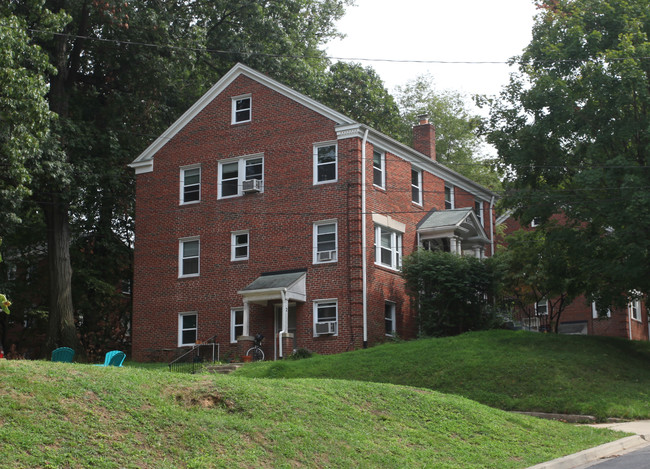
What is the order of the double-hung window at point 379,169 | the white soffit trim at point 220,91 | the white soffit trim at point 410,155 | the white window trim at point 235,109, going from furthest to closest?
the white window trim at point 235,109
the double-hung window at point 379,169
the white soffit trim at point 220,91
the white soffit trim at point 410,155

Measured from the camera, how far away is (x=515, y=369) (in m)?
21.9

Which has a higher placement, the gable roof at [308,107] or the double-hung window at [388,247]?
the gable roof at [308,107]

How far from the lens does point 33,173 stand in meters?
30.1

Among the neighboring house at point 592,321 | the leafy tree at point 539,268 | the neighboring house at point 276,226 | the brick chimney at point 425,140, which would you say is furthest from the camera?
the neighboring house at point 592,321

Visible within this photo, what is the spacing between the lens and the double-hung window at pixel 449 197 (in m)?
37.3

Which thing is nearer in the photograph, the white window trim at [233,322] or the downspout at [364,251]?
the downspout at [364,251]

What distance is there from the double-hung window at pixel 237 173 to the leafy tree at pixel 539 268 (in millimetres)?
10072

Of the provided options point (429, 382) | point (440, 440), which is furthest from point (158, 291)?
point (440, 440)

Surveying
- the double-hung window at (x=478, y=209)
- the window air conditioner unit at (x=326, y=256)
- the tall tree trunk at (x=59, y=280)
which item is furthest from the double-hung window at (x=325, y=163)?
the double-hung window at (x=478, y=209)

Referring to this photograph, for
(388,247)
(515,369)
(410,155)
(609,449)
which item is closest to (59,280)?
(388,247)

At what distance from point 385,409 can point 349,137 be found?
17.9m

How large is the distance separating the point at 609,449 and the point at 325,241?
57.4 ft

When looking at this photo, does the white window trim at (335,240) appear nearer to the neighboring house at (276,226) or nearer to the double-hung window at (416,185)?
the neighboring house at (276,226)

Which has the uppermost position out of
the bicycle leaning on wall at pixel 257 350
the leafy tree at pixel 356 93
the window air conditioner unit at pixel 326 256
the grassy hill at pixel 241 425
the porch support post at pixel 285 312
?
the leafy tree at pixel 356 93
